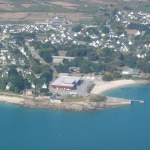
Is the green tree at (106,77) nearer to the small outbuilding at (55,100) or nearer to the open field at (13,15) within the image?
the small outbuilding at (55,100)

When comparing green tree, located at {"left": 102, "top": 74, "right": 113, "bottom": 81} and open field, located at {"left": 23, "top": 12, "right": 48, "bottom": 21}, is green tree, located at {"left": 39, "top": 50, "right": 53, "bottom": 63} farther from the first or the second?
open field, located at {"left": 23, "top": 12, "right": 48, "bottom": 21}

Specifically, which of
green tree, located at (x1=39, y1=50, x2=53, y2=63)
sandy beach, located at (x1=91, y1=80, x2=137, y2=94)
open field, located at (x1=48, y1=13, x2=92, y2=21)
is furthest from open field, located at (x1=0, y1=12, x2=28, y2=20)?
sandy beach, located at (x1=91, y1=80, x2=137, y2=94)

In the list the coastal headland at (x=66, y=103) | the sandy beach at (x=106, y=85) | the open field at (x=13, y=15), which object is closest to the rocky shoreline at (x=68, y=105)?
the coastal headland at (x=66, y=103)

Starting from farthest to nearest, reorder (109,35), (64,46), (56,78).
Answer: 1. (109,35)
2. (64,46)
3. (56,78)

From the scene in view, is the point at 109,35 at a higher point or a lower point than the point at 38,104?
higher

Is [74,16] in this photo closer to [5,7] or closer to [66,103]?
[5,7]

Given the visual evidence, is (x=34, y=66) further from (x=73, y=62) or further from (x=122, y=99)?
(x=122, y=99)

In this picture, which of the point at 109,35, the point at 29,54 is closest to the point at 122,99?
the point at 29,54

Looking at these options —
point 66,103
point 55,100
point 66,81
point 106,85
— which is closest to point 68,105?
point 66,103

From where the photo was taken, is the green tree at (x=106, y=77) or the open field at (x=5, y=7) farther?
the open field at (x=5, y=7)
